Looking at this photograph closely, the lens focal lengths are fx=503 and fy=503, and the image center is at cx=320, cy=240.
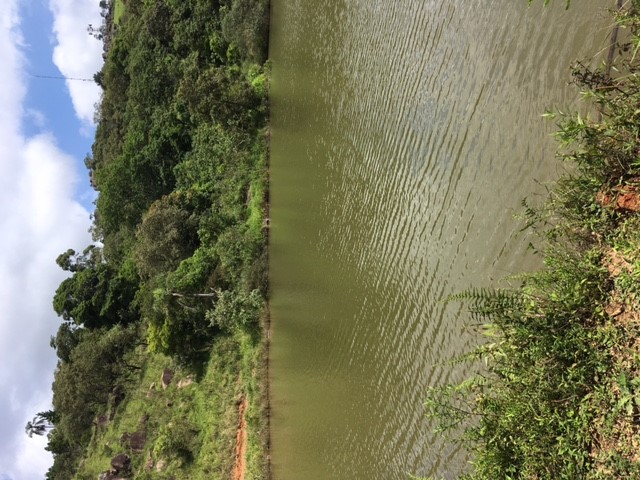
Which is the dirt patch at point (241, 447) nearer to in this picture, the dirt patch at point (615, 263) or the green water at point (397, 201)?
the green water at point (397, 201)

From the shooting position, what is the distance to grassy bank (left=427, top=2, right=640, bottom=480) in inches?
179

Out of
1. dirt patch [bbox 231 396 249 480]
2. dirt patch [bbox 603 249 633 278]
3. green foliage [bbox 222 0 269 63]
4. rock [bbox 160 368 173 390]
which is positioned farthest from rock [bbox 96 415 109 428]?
dirt patch [bbox 603 249 633 278]

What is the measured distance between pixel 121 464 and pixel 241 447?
674cm

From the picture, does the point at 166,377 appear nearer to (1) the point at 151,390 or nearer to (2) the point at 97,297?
(1) the point at 151,390

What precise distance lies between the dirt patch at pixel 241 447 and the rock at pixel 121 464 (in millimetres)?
6328

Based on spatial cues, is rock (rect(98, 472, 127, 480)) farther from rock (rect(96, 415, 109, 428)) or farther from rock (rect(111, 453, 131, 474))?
rock (rect(96, 415, 109, 428))

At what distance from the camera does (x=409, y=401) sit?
7617 millimetres

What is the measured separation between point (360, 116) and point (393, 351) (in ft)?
16.7

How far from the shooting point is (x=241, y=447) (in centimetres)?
1323

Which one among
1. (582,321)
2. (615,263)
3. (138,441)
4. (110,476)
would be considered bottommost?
(582,321)

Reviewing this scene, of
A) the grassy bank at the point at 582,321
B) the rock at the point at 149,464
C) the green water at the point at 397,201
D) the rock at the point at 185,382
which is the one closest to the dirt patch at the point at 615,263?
the grassy bank at the point at 582,321

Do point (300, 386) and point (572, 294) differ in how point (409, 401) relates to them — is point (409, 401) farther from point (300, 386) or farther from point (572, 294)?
point (300, 386)

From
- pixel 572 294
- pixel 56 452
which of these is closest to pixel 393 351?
pixel 572 294

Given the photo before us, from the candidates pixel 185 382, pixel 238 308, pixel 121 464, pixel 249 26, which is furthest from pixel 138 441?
pixel 249 26
